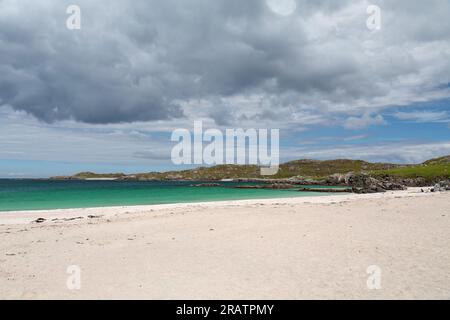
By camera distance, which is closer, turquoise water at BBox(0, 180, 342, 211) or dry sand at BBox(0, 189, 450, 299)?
dry sand at BBox(0, 189, 450, 299)

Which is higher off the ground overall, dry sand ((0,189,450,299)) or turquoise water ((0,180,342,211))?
dry sand ((0,189,450,299))

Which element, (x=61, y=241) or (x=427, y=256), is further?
(x=61, y=241)

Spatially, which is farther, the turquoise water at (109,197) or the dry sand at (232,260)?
the turquoise water at (109,197)

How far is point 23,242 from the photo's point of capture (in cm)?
1680

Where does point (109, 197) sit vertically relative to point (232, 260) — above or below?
below

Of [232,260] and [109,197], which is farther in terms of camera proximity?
[109,197]

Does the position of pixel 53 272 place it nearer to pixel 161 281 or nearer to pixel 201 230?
pixel 161 281

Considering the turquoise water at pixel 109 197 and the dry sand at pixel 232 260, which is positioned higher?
the dry sand at pixel 232 260

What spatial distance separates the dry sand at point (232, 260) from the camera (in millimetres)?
9234

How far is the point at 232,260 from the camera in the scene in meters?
12.5

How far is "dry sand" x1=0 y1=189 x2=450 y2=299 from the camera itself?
923cm
